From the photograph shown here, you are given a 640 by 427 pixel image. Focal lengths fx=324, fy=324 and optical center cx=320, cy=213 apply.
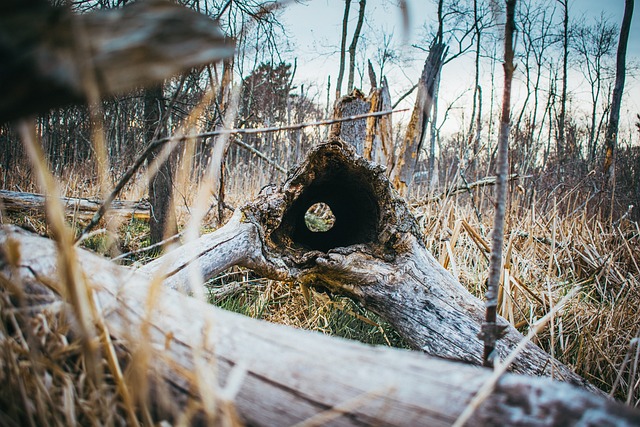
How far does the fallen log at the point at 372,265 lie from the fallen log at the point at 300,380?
0.86 meters

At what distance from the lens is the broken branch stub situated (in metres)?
1.62

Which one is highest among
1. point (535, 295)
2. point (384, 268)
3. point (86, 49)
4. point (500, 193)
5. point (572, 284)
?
point (86, 49)

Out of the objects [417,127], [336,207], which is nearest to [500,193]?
[336,207]

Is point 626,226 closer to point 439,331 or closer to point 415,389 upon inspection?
point 439,331

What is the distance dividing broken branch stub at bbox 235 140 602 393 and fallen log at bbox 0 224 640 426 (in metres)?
1.09

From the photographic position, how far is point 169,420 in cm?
62

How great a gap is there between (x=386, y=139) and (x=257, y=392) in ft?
11.2

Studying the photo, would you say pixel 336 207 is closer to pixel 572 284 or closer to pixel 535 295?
pixel 535 295

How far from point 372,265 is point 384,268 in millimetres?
74

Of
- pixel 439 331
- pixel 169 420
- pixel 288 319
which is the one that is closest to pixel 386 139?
pixel 288 319

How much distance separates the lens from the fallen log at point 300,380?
1.67ft

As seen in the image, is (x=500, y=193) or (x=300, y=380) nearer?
(x=300, y=380)

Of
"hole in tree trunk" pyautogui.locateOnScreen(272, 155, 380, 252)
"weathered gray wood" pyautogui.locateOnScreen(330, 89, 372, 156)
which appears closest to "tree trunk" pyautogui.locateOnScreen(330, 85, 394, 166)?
"weathered gray wood" pyautogui.locateOnScreen(330, 89, 372, 156)

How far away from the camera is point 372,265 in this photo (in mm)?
1954
